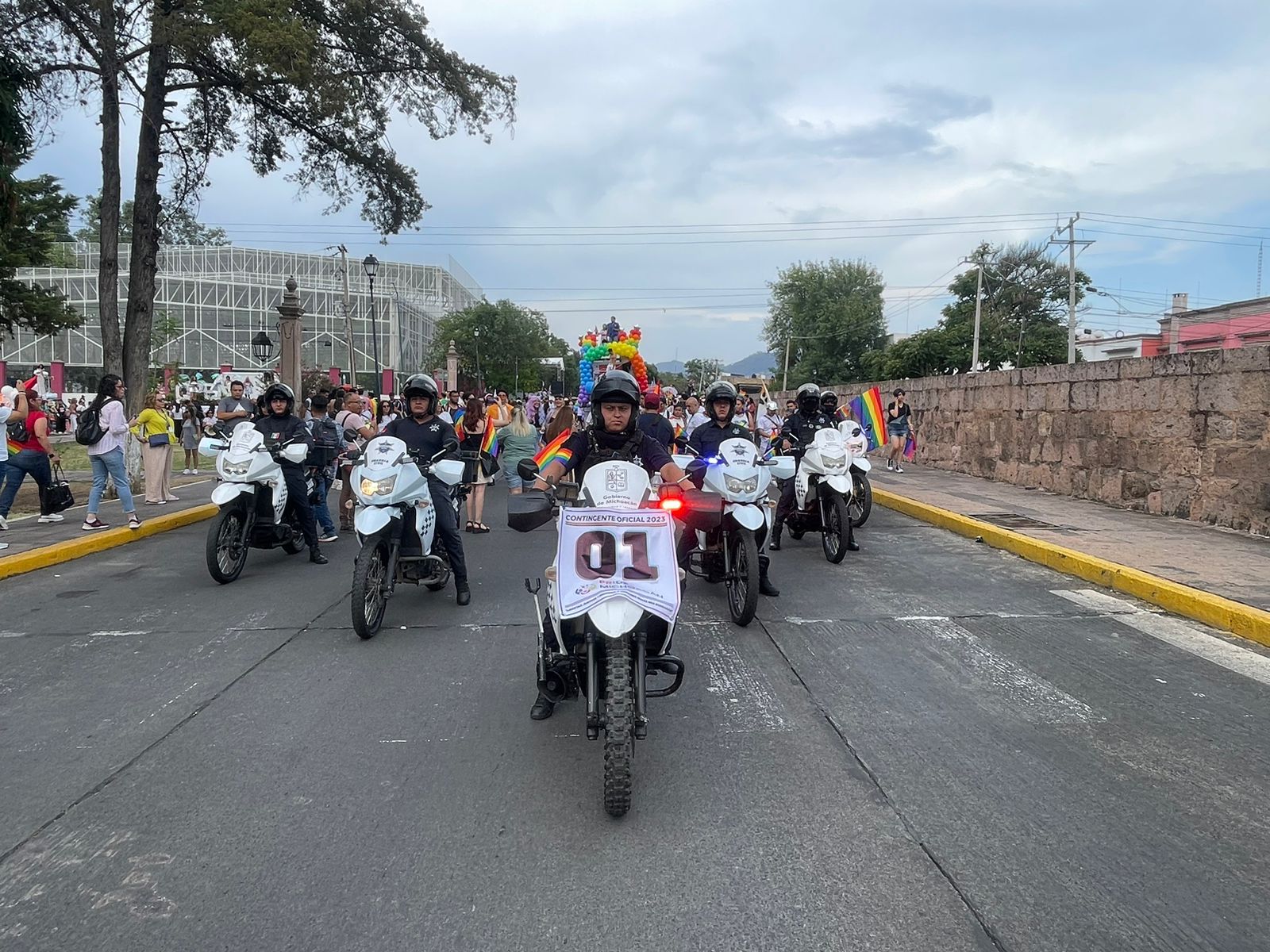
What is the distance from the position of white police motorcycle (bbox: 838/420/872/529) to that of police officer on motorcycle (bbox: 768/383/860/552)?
230 mm

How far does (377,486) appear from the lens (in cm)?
626

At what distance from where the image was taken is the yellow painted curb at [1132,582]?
244 inches

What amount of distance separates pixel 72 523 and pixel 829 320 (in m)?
65.6

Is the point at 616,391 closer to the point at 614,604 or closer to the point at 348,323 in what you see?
the point at 614,604

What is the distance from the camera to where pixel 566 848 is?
10.4 ft

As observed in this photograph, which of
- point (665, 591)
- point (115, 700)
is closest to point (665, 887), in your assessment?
point (665, 591)

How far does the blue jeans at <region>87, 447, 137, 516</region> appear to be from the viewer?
9852 millimetres

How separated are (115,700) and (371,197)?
13910 millimetres

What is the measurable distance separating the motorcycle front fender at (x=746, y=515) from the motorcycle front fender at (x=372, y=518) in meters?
2.44

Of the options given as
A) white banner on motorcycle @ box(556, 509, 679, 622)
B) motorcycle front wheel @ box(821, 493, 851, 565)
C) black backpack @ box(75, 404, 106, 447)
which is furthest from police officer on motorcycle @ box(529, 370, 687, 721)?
black backpack @ box(75, 404, 106, 447)

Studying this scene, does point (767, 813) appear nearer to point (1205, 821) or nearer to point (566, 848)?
point (566, 848)

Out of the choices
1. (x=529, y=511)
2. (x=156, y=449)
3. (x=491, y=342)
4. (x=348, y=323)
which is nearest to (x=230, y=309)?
(x=491, y=342)

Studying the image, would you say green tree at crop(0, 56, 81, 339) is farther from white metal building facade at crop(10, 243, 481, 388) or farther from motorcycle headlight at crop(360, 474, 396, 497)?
white metal building facade at crop(10, 243, 481, 388)

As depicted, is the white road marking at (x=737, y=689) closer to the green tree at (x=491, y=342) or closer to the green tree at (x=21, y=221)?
the green tree at (x=21, y=221)
